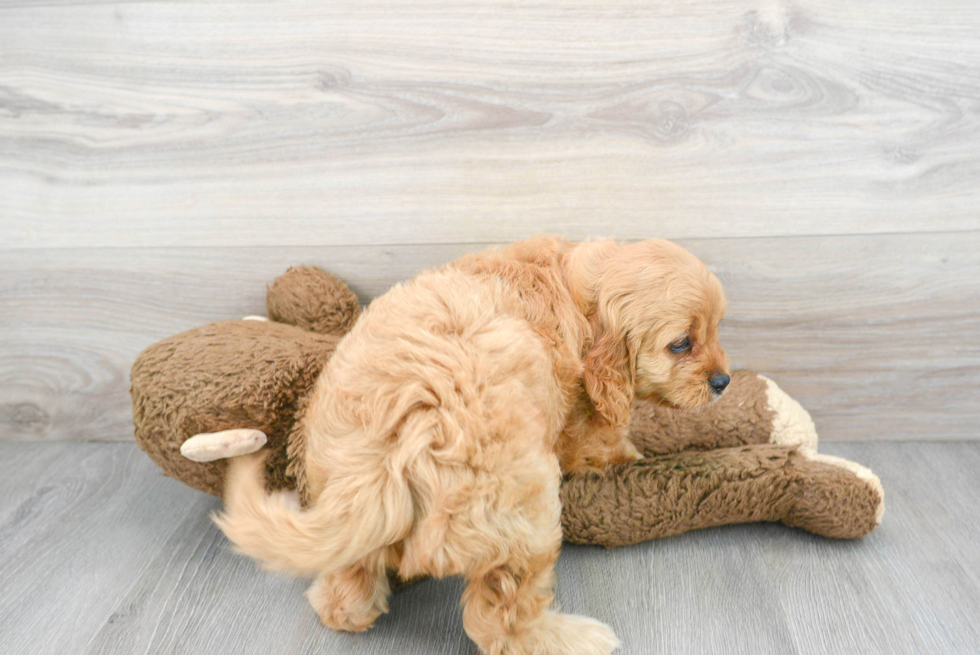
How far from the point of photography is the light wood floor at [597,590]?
1205 millimetres

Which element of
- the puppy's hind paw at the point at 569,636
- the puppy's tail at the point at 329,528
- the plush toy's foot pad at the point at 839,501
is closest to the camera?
the puppy's tail at the point at 329,528

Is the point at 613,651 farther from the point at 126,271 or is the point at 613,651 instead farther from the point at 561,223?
the point at 126,271

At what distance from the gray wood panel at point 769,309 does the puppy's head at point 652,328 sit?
435mm

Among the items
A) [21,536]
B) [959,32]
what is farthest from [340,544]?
[959,32]

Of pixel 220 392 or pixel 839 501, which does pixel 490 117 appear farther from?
pixel 839 501

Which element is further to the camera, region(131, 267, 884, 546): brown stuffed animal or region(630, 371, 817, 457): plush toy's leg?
region(630, 371, 817, 457): plush toy's leg

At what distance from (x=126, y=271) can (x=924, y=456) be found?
2132 millimetres

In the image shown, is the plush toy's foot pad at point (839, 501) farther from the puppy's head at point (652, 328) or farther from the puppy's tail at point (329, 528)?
the puppy's tail at point (329, 528)

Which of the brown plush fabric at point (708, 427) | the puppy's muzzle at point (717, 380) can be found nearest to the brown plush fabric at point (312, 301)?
the brown plush fabric at point (708, 427)

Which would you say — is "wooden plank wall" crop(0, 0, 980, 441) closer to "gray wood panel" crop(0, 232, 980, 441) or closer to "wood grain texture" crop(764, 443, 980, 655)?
"gray wood panel" crop(0, 232, 980, 441)

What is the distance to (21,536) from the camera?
1526 mm

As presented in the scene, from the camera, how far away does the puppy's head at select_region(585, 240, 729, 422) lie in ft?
3.92

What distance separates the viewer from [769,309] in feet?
5.52

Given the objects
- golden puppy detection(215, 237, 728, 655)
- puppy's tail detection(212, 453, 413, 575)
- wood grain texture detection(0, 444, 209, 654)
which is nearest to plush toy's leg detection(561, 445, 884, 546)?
golden puppy detection(215, 237, 728, 655)
